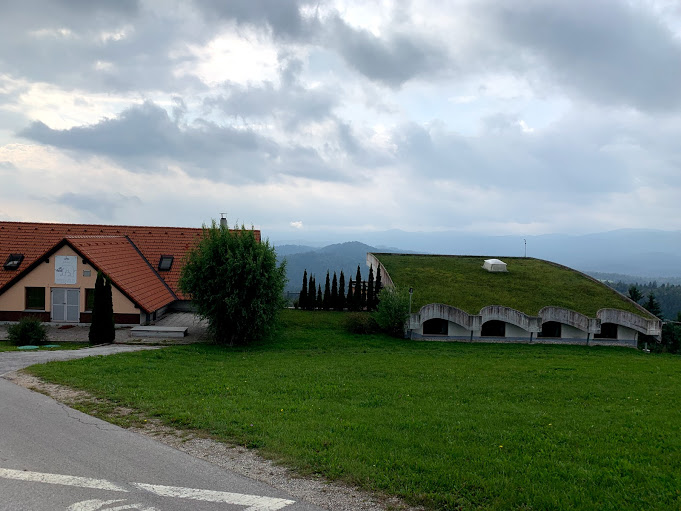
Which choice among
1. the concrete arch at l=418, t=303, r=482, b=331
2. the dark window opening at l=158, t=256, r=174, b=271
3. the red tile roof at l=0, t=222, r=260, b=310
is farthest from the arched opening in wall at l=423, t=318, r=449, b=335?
the dark window opening at l=158, t=256, r=174, b=271

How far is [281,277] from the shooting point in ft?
80.7

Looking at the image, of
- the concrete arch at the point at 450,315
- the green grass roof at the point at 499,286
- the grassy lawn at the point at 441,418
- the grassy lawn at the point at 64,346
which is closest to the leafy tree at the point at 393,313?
the concrete arch at the point at 450,315

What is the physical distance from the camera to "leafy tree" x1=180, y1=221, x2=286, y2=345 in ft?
76.6

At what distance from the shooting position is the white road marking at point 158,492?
20.7 ft

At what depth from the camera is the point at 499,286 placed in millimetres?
37719

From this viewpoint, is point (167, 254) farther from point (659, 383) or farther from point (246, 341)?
point (659, 383)

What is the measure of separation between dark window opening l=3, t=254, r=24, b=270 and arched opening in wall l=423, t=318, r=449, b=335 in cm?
2796

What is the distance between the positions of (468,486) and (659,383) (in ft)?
40.5

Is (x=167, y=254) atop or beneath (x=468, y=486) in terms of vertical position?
atop

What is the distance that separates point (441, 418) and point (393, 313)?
19.4 m

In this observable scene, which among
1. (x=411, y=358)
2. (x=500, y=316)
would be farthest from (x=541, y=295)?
(x=411, y=358)

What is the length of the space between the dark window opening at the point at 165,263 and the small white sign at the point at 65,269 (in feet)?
22.0

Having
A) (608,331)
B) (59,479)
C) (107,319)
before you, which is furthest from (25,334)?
(608,331)

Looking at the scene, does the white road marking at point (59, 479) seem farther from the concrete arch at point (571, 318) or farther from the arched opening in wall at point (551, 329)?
the arched opening in wall at point (551, 329)
